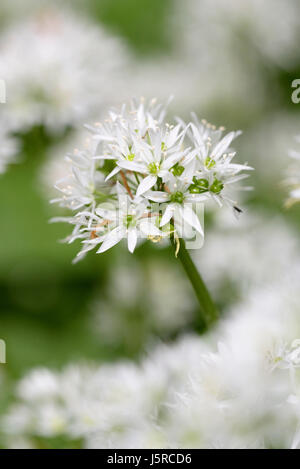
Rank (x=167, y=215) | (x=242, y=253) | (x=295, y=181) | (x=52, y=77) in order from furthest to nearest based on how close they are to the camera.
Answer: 1. (x=52, y=77)
2. (x=242, y=253)
3. (x=295, y=181)
4. (x=167, y=215)

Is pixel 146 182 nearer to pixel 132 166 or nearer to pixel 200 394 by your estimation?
pixel 132 166

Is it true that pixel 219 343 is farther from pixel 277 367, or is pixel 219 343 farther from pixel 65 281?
pixel 65 281

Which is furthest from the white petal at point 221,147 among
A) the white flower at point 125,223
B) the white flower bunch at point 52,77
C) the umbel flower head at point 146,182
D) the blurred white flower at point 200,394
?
the white flower bunch at point 52,77

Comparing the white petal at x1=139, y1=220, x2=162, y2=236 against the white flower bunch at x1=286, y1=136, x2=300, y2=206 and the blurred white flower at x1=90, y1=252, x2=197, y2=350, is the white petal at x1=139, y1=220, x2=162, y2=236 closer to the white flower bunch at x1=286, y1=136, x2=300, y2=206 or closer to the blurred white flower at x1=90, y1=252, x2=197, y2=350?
the white flower bunch at x1=286, y1=136, x2=300, y2=206

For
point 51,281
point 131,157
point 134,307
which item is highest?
point 51,281

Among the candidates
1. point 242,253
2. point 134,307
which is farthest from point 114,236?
point 134,307

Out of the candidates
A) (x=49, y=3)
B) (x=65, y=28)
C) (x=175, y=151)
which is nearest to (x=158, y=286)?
(x=65, y=28)

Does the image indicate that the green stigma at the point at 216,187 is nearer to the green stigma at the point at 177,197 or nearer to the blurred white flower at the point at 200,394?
the green stigma at the point at 177,197
